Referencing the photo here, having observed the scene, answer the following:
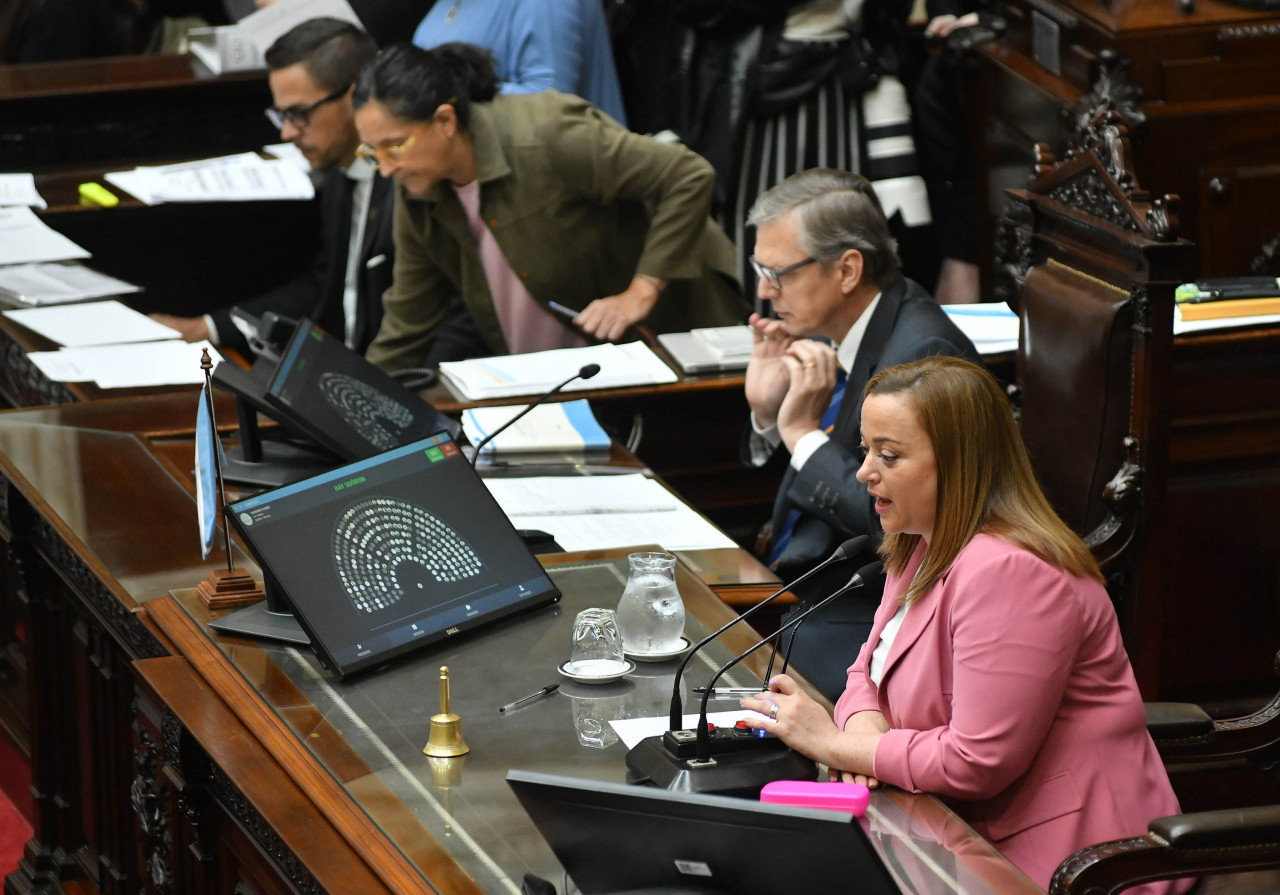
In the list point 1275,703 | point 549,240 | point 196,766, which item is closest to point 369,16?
point 549,240

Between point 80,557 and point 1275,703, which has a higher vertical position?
point 80,557

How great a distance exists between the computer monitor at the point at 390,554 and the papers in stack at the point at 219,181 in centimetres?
257

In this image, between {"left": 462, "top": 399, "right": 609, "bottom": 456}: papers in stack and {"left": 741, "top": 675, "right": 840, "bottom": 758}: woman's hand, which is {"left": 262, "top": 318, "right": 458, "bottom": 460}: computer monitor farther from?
{"left": 741, "top": 675, "right": 840, "bottom": 758}: woman's hand

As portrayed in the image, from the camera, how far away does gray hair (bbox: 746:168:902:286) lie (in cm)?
275

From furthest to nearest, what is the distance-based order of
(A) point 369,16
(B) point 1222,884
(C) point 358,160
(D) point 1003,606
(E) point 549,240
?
(A) point 369,16 → (C) point 358,160 → (E) point 549,240 → (B) point 1222,884 → (D) point 1003,606

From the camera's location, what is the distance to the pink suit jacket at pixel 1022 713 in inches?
70.1

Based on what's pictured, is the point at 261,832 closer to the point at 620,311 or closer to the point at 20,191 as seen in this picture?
the point at 620,311

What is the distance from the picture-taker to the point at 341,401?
111 inches


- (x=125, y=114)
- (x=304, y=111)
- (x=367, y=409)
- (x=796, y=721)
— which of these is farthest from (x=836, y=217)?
(x=125, y=114)

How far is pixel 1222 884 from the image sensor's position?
1.97 m

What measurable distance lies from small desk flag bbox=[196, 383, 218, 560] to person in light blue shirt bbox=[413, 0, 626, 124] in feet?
6.43

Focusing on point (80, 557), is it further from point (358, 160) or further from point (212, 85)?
point (212, 85)

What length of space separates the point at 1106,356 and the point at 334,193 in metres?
2.42

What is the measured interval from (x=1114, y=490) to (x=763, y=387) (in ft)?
2.09
